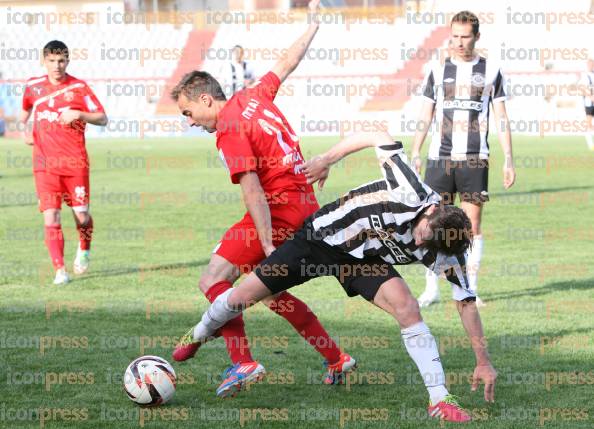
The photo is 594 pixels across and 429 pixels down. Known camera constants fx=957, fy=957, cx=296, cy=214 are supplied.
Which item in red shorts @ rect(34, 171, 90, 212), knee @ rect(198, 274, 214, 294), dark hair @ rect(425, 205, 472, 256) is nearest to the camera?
dark hair @ rect(425, 205, 472, 256)

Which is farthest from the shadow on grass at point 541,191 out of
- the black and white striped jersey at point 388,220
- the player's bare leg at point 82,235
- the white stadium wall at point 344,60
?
the white stadium wall at point 344,60

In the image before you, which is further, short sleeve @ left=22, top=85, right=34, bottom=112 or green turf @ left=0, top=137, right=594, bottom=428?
short sleeve @ left=22, top=85, right=34, bottom=112

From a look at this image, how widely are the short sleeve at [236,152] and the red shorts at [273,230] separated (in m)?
0.40

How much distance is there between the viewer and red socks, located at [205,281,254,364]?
545cm

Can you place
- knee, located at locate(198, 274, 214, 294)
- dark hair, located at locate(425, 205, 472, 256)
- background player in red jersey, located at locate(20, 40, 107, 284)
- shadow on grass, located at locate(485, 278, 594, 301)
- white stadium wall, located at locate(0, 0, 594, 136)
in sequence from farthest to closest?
white stadium wall, located at locate(0, 0, 594, 136)
background player in red jersey, located at locate(20, 40, 107, 284)
shadow on grass, located at locate(485, 278, 594, 301)
knee, located at locate(198, 274, 214, 294)
dark hair, located at locate(425, 205, 472, 256)

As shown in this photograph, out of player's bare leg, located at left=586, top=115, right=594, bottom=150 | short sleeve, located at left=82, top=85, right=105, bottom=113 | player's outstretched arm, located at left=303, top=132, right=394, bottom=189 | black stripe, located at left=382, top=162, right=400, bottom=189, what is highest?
player's outstretched arm, located at left=303, top=132, right=394, bottom=189

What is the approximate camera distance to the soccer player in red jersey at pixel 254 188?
511 cm

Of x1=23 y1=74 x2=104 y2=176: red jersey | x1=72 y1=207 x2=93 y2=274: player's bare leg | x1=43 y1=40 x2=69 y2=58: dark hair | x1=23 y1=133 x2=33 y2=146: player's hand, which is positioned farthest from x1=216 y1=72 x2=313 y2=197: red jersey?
x1=23 y1=133 x2=33 y2=146: player's hand

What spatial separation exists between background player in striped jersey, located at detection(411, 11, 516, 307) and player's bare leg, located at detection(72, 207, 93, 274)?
11.7ft

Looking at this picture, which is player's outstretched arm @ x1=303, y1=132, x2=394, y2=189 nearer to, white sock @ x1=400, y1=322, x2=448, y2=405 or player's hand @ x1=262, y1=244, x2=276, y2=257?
player's hand @ x1=262, y1=244, x2=276, y2=257

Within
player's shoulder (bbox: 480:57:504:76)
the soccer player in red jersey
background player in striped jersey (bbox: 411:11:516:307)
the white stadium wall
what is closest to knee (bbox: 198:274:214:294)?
the soccer player in red jersey

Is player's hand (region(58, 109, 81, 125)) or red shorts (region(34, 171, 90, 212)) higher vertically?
player's hand (region(58, 109, 81, 125))

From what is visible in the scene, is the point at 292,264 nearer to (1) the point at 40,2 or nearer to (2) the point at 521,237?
(2) the point at 521,237

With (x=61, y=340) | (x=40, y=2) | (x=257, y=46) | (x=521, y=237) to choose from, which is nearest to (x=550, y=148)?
(x=521, y=237)
